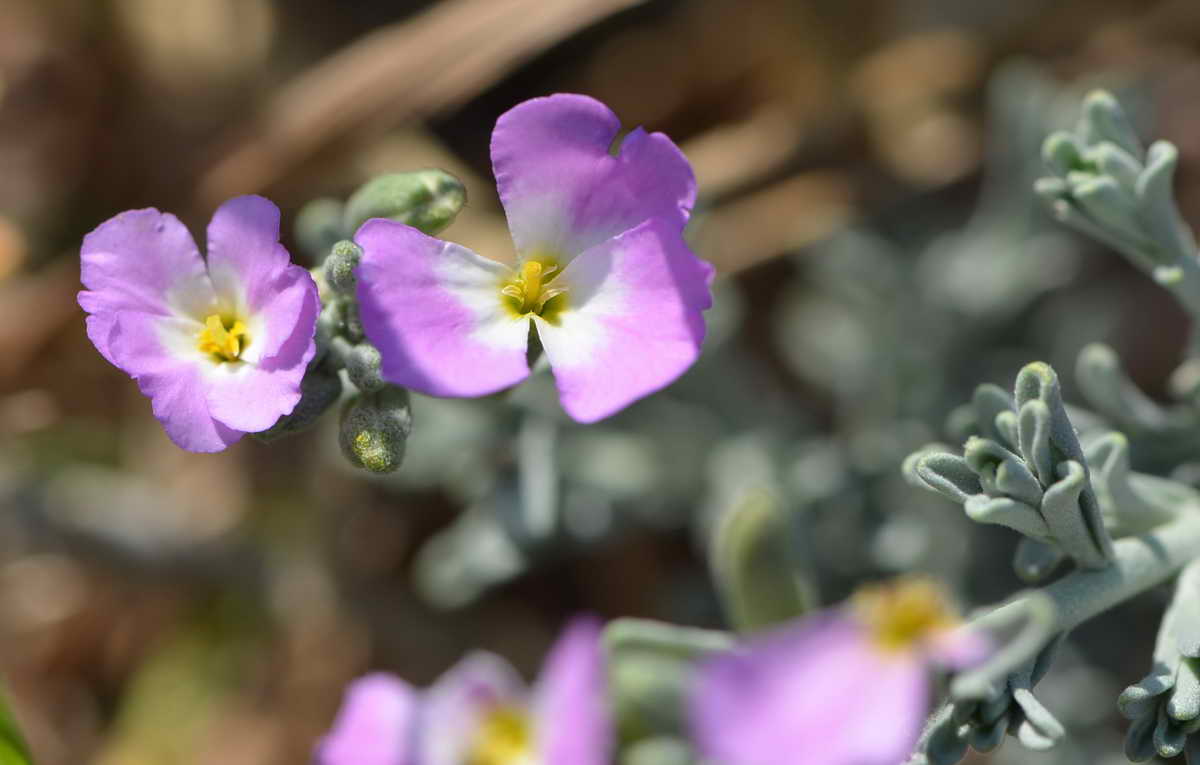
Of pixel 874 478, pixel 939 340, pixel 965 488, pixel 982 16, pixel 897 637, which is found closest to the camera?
pixel 897 637

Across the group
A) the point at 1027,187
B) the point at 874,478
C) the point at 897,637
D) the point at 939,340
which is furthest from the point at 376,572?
the point at 897,637

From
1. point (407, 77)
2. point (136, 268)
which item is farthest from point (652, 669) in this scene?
point (407, 77)

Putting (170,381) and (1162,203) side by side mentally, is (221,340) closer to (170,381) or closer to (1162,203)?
(170,381)

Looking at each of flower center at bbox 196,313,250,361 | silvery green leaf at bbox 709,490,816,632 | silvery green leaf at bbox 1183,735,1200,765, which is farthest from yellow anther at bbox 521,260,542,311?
silvery green leaf at bbox 1183,735,1200,765

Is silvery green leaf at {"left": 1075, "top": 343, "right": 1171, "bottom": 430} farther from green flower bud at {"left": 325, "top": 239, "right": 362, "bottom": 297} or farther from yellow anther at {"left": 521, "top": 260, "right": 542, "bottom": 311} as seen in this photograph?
green flower bud at {"left": 325, "top": 239, "right": 362, "bottom": 297}

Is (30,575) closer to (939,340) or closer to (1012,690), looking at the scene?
(939,340)
